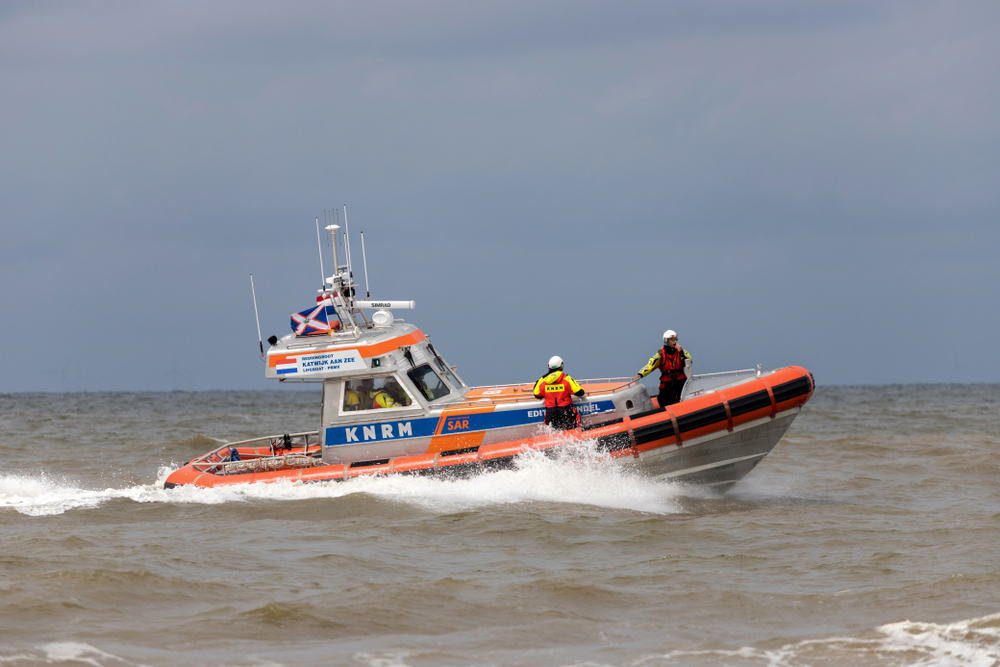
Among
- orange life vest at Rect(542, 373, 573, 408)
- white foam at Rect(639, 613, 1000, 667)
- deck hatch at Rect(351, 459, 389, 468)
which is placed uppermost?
orange life vest at Rect(542, 373, 573, 408)

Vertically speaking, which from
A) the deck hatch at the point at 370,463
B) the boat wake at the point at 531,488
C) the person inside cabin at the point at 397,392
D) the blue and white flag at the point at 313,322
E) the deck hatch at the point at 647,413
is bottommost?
the boat wake at the point at 531,488

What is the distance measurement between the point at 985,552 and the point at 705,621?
2793 mm

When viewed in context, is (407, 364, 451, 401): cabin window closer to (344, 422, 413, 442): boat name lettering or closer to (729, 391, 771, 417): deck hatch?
(344, 422, 413, 442): boat name lettering

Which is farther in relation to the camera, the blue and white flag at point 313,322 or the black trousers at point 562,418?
the blue and white flag at point 313,322

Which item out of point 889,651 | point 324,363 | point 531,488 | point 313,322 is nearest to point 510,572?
point 531,488

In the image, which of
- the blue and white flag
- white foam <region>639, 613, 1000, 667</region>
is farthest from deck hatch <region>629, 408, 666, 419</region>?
white foam <region>639, 613, 1000, 667</region>

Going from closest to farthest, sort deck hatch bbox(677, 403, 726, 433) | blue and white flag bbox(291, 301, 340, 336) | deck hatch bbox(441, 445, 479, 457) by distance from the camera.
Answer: deck hatch bbox(677, 403, 726, 433)
deck hatch bbox(441, 445, 479, 457)
blue and white flag bbox(291, 301, 340, 336)

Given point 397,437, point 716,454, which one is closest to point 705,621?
point 716,454

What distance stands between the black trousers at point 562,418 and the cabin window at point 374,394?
4.45 ft

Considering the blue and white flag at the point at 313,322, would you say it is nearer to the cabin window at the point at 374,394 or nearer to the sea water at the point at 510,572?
the cabin window at the point at 374,394

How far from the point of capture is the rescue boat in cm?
888

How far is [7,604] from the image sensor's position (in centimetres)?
563

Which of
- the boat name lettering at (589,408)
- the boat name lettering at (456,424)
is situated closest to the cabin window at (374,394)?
the boat name lettering at (456,424)

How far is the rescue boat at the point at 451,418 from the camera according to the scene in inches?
349
